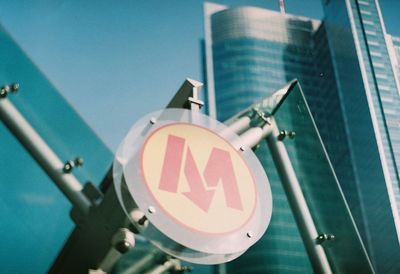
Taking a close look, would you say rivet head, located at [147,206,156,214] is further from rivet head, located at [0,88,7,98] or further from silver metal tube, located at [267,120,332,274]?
silver metal tube, located at [267,120,332,274]

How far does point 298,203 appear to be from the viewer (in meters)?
2.45

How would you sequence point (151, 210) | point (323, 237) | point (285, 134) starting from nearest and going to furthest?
point (151, 210) < point (323, 237) < point (285, 134)

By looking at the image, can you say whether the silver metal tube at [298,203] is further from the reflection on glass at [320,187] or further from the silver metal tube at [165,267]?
the silver metal tube at [165,267]

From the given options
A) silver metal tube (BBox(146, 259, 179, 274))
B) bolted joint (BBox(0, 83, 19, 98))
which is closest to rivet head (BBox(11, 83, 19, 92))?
bolted joint (BBox(0, 83, 19, 98))

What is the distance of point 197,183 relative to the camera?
5.94 feet

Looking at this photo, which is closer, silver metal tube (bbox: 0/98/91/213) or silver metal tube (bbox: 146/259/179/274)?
silver metal tube (bbox: 0/98/91/213)

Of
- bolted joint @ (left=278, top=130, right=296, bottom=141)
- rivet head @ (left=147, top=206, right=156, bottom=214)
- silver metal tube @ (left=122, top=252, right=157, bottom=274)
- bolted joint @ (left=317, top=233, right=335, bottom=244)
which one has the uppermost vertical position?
rivet head @ (left=147, top=206, right=156, bottom=214)

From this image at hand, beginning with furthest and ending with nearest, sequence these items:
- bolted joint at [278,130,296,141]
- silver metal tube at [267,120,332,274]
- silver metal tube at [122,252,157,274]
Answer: bolted joint at [278,130,296,141]
silver metal tube at [267,120,332,274]
silver metal tube at [122,252,157,274]

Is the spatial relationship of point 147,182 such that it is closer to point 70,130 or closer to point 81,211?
point 81,211

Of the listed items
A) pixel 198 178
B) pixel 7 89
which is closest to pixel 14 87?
pixel 7 89

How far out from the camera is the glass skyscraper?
137 feet

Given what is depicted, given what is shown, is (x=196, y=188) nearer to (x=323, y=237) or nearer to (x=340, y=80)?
(x=323, y=237)

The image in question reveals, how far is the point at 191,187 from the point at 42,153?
2.06 feet

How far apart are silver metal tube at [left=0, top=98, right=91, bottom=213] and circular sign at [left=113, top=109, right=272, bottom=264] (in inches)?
10.7
